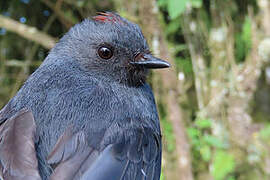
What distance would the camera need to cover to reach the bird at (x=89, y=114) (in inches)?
74.0

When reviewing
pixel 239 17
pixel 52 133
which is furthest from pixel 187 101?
pixel 52 133

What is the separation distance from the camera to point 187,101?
5211mm

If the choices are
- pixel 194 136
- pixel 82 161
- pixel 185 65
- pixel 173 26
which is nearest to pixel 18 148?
pixel 82 161

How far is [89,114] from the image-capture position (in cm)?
204

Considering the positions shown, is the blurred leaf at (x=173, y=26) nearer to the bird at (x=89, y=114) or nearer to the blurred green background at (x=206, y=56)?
the blurred green background at (x=206, y=56)

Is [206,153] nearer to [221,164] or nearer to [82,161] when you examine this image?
[221,164]

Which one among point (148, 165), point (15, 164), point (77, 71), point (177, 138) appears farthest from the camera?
point (177, 138)

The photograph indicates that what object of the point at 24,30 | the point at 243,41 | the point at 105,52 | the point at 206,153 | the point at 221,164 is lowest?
the point at 221,164

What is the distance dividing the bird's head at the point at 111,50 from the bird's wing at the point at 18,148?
0.47 m

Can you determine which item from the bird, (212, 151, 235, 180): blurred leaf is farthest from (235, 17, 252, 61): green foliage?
the bird

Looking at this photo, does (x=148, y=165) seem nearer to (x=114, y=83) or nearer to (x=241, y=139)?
(x=114, y=83)

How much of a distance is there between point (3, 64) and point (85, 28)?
3.11 m

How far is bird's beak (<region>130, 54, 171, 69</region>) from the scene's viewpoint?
7.67 feet

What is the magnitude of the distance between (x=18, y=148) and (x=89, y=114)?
14.1 inches
